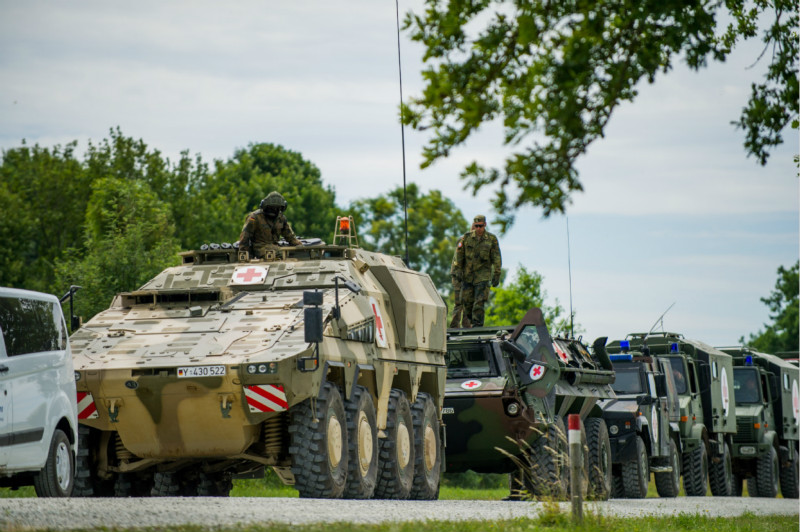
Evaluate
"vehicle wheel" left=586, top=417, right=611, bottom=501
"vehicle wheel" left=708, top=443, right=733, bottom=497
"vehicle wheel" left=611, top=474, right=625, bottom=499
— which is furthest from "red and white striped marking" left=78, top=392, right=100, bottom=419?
"vehicle wheel" left=708, top=443, right=733, bottom=497

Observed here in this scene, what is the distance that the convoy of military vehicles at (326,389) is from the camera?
1456cm

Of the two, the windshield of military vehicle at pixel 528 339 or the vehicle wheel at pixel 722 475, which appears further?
the vehicle wheel at pixel 722 475

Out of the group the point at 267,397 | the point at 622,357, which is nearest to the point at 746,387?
the point at 622,357

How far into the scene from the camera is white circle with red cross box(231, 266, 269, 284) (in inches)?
663

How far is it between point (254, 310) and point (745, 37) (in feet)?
19.8

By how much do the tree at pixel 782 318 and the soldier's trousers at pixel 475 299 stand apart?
54360mm

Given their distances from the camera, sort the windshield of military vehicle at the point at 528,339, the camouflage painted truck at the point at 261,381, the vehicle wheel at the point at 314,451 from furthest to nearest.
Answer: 1. the windshield of military vehicle at the point at 528,339
2. the vehicle wheel at the point at 314,451
3. the camouflage painted truck at the point at 261,381

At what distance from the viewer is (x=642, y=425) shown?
22.6 m

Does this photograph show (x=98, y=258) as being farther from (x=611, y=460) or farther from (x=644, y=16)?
(x=644, y=16)

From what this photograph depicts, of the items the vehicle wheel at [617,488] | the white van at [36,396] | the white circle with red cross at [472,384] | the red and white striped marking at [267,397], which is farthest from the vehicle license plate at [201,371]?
the vehicle wheel at [617,488]

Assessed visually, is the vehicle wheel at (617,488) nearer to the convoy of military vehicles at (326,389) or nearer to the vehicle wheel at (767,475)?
the convoy of military vehicles at (326,389)

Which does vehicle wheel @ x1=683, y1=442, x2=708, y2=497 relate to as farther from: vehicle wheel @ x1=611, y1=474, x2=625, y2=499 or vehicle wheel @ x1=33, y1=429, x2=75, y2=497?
vehicle wheel @ x1=33, y1=429, x2=75, y2=497

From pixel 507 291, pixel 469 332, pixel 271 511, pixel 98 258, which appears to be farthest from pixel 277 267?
pixel 507 291

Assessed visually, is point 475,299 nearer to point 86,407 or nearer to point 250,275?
point 250,275
